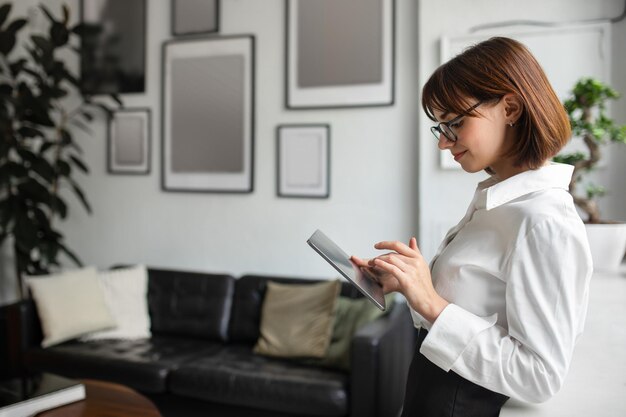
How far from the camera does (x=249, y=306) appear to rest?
3.51 meters

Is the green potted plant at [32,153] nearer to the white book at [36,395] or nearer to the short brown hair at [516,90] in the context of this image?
the white book at [36,395]

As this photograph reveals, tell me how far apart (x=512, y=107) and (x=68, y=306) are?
127 inches

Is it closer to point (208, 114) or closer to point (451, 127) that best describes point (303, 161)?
point (208, 114)

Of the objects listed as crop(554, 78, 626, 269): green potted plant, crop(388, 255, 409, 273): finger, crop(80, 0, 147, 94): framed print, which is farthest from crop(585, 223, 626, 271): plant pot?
crop(80, 0, 147, 94): framed print

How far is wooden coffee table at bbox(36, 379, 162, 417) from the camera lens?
2197 millimetres

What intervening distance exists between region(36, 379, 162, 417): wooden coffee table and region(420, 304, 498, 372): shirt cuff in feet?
5.40

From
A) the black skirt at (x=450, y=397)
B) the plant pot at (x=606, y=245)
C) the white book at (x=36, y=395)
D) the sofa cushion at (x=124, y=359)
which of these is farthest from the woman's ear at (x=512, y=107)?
the sofa cushion at (x=124, y=359)

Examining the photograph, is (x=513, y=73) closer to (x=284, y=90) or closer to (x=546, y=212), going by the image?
(x=546, y=212)

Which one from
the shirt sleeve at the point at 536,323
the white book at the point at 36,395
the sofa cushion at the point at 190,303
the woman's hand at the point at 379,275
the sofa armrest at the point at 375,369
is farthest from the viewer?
the sofa cushion at the point at 190,303

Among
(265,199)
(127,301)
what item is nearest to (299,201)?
(265,199)

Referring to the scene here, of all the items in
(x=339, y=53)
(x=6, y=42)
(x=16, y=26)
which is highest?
(x=16, y=26)

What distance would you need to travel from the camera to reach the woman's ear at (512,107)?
99 cm

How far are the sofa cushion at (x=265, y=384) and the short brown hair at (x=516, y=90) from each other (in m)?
1.91

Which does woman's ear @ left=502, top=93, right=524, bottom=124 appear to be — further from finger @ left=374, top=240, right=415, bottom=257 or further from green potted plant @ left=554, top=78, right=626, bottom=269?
green potted plant @ left=554, top=78, right=626, bottom=269
